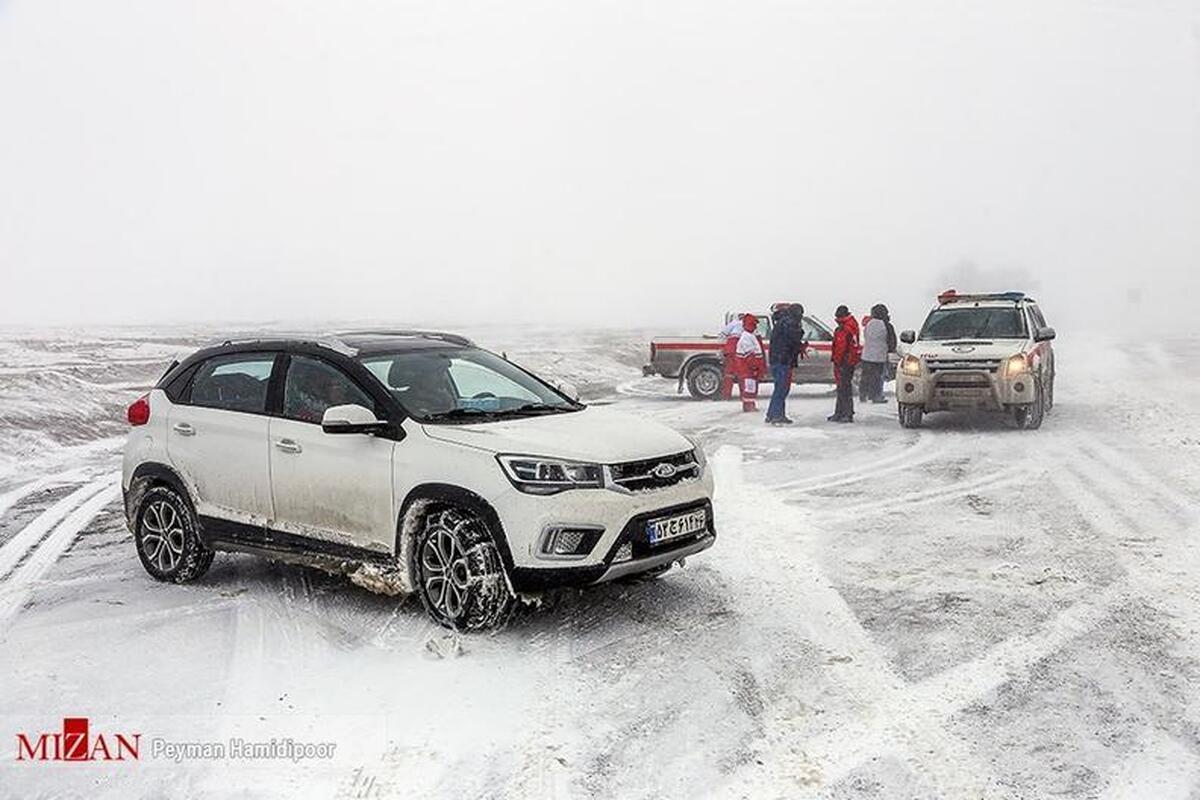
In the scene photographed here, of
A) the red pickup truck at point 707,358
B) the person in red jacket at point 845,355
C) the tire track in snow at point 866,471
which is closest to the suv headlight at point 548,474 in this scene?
the tire track in snow at point 866,471

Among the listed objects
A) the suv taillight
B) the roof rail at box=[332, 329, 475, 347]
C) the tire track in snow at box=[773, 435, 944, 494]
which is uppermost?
the roof rail at box=[332, 329, 475, 347]

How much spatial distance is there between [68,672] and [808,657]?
3.82 metres

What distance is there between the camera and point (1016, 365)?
13711 mm

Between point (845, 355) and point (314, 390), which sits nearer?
point (314, 390)

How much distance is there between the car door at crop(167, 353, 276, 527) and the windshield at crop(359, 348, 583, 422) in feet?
2.90

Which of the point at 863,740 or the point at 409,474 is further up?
the point at 409,474

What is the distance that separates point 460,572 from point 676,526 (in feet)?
3.96

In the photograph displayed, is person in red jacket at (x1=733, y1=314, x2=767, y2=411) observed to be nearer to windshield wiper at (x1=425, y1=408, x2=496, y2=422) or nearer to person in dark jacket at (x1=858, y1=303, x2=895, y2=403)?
person in dark jacket at (x1=858, y1=303, x2=895, y2=403)

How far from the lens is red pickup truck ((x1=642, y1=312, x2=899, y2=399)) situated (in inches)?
798

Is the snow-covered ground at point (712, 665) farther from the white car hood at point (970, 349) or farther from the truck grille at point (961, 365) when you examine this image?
the white car hood at point (970, 349)

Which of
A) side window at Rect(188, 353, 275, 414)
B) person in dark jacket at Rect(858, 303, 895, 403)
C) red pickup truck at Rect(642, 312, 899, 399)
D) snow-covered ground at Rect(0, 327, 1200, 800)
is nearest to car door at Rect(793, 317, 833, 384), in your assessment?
red pickup truck at Rect(642, 312, 899, 399)

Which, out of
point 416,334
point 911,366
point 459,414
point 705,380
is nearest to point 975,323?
point 911,366

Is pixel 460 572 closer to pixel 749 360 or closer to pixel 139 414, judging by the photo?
pixel 139 414

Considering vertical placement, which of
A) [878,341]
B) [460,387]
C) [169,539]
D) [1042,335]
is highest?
[460,387]
